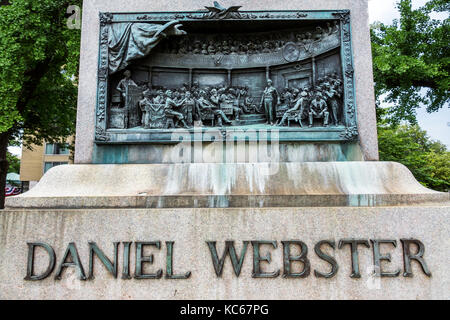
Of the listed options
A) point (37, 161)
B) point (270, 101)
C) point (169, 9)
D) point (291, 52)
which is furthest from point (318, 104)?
point (37, 161)

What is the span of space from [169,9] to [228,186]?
4501 mm

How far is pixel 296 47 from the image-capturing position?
8.56 metres

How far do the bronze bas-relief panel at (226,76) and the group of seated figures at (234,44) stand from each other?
2 cm

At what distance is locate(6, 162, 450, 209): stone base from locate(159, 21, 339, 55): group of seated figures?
337cm

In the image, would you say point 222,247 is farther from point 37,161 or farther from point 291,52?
point 37,161

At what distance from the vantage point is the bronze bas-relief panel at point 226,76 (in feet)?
25.1

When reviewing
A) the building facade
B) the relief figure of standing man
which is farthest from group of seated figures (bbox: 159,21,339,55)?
the building facade

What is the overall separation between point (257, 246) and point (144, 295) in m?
1.93

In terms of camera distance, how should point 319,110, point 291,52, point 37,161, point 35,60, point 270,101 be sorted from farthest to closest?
point 37,161, point 35,60, point 291,52, point 270,101, point 319,110

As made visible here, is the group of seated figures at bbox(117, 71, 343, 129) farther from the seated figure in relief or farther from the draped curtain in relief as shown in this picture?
the draped curtain in relief

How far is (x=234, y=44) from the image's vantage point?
875cm

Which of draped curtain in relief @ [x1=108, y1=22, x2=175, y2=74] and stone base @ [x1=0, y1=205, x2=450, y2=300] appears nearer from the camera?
stone base @ [x1=0, y1=205, x2=450, y2=300]

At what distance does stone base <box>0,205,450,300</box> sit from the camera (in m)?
5.36
